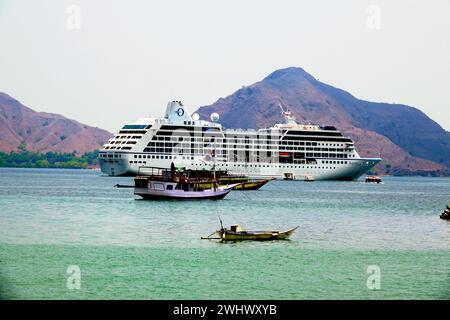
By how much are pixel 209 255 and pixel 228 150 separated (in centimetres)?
8966

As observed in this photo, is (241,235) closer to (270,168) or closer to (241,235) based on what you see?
(241,235)

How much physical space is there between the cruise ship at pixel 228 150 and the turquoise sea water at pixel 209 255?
57.6 metres

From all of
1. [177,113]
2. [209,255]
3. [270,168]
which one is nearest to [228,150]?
[270,168]

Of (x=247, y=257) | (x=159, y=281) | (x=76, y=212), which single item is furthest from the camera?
(x=76, y=212)

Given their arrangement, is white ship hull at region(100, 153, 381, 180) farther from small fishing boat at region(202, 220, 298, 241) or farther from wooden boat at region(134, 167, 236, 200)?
small fishing boat at region(202, 220, 298, 241)

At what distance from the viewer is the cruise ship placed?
117812 millimetres

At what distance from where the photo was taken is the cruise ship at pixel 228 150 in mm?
117812

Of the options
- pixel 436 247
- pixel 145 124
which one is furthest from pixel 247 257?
pixel 145 124

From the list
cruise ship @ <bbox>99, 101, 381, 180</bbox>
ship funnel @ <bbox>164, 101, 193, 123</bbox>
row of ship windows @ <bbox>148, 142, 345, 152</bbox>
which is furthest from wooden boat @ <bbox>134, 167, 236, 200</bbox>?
ship funnel @ <bbox>164, 101, 193, 123</bbox>

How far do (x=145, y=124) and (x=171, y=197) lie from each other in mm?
57573

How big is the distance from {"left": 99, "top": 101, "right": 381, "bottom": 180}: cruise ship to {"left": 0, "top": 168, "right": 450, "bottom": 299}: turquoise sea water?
57.6 meters

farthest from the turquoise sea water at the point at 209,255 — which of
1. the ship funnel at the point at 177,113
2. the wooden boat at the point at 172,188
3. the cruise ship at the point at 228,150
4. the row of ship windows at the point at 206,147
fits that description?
the ship funnel at the point at 177,113
